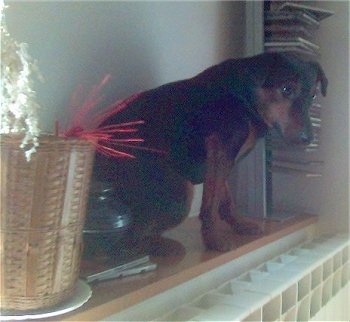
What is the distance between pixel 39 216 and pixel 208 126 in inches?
15.3

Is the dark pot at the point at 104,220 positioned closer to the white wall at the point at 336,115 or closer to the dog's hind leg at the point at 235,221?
the dog's hind leg at the point at 235,221

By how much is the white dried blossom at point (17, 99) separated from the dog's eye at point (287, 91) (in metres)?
0.48

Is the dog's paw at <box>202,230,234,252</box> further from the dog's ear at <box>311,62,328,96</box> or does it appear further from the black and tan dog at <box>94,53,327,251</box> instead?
the dog's ear at <box>311,62,328,96</box>

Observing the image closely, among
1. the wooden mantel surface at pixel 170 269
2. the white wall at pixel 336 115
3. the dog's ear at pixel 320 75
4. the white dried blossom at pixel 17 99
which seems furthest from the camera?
the white wall at pixel 336 115

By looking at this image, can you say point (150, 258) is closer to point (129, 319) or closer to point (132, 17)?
point (129, 319)

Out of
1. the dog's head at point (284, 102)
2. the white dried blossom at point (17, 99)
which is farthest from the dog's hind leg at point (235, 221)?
the white dried blossom at point (17, 99)

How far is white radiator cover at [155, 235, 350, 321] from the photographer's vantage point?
770mm

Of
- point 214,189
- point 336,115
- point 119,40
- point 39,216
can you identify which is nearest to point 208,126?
point 214,189

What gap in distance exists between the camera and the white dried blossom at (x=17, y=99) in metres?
0.53

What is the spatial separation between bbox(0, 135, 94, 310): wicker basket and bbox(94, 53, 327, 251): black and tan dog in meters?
0.24

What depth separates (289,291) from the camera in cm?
92

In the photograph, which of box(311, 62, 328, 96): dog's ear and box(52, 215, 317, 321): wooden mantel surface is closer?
box(52, 215, 317, 321): wooden mantel surface

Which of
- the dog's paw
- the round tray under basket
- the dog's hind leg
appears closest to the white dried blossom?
the round tray under basket

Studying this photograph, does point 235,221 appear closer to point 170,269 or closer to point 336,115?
point 170,269
